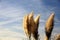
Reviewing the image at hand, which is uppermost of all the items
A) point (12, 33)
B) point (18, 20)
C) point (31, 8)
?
point (31, 8)

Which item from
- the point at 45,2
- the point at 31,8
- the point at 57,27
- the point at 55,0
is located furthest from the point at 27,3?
the point at 57,27

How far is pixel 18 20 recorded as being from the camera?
1663 mm

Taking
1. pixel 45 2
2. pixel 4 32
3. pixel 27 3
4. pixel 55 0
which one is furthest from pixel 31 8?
pixel 4 32

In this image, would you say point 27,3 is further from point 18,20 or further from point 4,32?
point 4,32

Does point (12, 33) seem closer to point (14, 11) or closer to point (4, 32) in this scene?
point (4, 32)

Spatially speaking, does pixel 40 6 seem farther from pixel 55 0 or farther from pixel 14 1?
pixel 14 1

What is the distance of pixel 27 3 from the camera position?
1688 millimetres

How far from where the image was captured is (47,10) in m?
1.68

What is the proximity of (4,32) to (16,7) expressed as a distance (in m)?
0.31

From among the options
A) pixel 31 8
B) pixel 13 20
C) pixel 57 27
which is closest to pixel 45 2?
pixel 31 8

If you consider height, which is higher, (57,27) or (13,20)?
(13,20)

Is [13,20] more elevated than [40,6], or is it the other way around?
[40,6]

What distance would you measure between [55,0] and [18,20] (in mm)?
481

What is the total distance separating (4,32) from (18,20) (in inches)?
8.1
